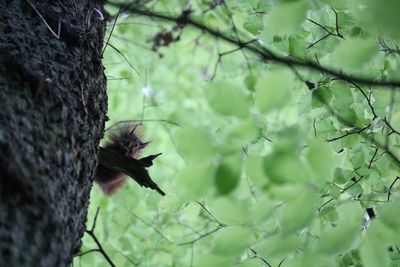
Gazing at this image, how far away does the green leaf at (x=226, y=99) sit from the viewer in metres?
0.85

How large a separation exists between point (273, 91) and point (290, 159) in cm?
11

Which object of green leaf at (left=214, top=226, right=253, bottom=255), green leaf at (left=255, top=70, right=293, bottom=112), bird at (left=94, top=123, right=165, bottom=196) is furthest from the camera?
bird at (left=94, top=123, right=165, bottom=196)

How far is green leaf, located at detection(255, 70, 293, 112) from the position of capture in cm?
80

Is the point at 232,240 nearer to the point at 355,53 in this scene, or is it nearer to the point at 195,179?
the point at 195,179

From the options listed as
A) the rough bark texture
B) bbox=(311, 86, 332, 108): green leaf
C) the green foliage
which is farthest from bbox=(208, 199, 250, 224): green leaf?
bbox=(311, 86, 332, 108): green leaf

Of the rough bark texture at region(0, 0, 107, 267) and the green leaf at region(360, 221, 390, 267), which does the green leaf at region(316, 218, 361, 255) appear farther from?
the rough bark texture at region(0, 0, 107, 267)


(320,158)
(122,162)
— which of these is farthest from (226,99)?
(122,162)

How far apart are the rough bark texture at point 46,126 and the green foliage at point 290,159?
19cm

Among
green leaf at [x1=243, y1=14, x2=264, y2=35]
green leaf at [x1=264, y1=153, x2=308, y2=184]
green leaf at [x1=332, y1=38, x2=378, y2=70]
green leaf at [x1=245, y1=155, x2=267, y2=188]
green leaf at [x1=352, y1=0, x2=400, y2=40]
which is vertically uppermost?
green leaf at [x1=243, y1=14, x2=264, y2=35]

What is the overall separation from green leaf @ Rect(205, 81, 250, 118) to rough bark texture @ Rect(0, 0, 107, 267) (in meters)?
0.26

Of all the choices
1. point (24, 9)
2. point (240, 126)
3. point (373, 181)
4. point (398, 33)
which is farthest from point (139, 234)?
point (398, 33)

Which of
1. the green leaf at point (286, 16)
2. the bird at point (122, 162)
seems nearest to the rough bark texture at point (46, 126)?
the bird at point (122, 162)

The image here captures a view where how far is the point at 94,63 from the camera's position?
1.17m

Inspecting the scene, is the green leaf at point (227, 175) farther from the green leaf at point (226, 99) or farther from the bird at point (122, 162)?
the bird at point (122, 162)
